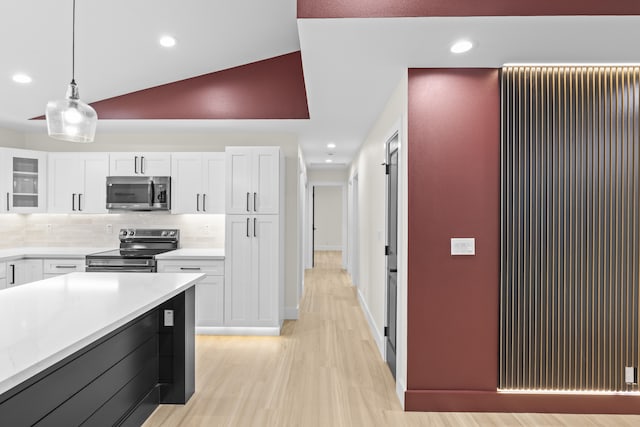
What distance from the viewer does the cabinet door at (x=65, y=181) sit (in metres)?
4.34

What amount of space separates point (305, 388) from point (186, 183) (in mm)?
2716

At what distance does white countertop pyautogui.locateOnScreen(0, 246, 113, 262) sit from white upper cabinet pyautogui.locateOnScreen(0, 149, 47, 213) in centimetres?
48

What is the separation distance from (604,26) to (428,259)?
5.49ft

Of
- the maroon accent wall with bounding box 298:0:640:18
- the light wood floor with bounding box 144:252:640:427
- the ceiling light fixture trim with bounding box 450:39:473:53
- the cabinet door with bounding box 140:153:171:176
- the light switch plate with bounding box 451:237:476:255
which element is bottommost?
the light wood floor with bounding box 144:252:640:427

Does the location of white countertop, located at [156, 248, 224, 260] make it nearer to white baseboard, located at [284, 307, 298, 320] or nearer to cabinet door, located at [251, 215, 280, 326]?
cabinet door, located at [251, 215, 280, 326]

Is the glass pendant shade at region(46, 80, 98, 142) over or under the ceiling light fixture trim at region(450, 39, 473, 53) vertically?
under

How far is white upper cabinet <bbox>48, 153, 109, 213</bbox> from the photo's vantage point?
434cm

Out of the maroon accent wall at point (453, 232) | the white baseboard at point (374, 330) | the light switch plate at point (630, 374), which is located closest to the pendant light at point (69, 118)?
the maroon accent wall at point (453, 232)

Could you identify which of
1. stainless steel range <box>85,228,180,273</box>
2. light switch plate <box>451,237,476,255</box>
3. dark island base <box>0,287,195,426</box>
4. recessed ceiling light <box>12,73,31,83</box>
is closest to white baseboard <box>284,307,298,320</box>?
stainless steel range <box>85,228,180,273</box>

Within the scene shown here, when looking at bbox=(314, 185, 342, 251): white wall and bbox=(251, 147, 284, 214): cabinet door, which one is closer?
bbox=(251, 147, 284, 214): cabinet door

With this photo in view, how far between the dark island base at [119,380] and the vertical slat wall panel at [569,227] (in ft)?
7.55

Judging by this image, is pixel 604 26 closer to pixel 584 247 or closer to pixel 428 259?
pixel 584 247

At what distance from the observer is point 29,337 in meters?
1.39

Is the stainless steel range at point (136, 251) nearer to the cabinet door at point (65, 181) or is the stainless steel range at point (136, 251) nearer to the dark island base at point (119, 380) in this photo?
the cabinet door at point (65, 181)
